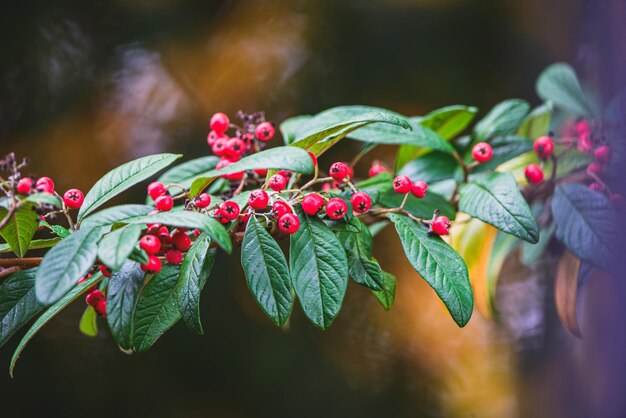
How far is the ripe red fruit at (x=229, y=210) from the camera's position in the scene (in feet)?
1.62

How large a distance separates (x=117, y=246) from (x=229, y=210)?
117 mm

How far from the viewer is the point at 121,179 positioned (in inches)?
20.8

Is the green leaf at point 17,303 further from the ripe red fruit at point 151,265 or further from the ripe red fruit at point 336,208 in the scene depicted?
the ripe red fruit at point 336,208

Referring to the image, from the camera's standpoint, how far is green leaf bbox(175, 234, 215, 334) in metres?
0.47

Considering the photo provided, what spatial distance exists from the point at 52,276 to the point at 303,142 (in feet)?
0.77

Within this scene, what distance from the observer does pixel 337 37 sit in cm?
131

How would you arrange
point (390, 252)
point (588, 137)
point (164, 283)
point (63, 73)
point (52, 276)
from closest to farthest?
point (52, 276) < point (164, 283) < point (588, 137) < point (63, 73) < point (390, 252)

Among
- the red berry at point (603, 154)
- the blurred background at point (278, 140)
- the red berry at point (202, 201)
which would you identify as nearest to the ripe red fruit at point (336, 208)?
the red berry at point (202, 201)

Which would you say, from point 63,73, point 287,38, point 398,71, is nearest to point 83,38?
point 63,73

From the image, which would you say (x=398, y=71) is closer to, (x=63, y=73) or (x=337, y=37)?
(x=337, y=37)

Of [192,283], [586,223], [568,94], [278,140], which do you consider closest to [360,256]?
[192,283]

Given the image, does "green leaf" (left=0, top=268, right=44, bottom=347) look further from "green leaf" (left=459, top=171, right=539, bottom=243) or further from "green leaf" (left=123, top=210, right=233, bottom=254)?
"green leaf" (left=459, top=171, right=539, bottom=243)

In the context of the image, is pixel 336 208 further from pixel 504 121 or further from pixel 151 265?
pixel 504 121

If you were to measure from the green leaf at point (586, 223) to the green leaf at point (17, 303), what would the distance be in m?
0.51
